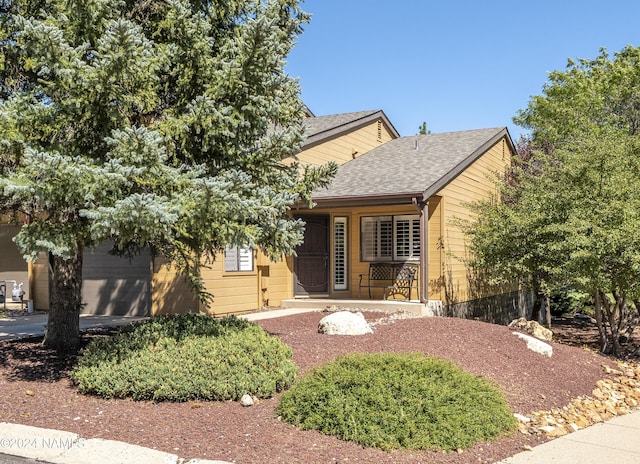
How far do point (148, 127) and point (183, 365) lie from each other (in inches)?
115

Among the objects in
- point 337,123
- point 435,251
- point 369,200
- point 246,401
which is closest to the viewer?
point 246,401

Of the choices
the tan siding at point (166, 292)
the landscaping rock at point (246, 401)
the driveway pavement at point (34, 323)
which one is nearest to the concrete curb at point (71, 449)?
the landscaping rock at point (246, 401)

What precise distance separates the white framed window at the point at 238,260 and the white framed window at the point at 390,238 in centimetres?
315

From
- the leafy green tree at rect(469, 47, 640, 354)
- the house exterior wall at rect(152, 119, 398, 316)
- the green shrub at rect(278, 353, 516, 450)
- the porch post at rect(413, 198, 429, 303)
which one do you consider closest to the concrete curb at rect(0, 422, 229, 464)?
the green shrub at rect(278, 353, 516, 450)

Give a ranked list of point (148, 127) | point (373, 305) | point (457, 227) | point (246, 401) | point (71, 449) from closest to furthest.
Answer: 1. point (71, 449)
2. point (246, 401)
3. point (148, 127)
4. point (373, 305)
5. point (457, 227)

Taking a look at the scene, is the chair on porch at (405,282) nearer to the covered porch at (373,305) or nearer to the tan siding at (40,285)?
the covered porch at (373,305)

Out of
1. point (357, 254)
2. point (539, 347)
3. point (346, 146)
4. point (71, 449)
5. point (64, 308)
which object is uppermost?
point (346, 146)

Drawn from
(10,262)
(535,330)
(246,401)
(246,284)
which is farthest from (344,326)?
(10,262)

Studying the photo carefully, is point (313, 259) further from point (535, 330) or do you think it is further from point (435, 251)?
point (535, 330)

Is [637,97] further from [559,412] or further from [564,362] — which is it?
[559,412]

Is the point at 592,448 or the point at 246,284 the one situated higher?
the point at 246,284

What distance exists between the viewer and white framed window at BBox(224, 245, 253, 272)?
13.1 meters

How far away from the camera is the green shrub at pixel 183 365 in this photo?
6375mm

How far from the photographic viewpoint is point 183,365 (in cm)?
652
